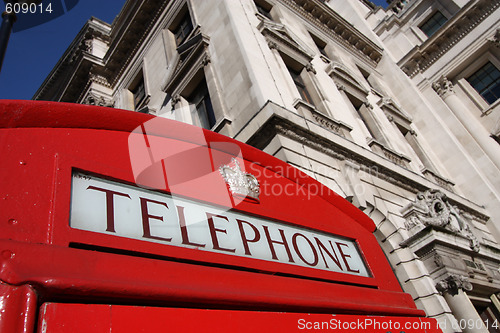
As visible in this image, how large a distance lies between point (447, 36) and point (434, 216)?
1477 cm

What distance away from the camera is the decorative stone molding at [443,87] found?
57.7 feet

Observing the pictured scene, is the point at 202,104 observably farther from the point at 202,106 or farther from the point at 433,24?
the point at 433,24

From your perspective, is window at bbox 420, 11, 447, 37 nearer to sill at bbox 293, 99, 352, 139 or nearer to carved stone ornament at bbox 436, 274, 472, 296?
sill at bbox 293, 99, 352, 139

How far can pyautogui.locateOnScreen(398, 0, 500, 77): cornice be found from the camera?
17.0m

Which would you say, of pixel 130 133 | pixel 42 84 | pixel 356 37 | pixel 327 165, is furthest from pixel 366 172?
pixel 42 84

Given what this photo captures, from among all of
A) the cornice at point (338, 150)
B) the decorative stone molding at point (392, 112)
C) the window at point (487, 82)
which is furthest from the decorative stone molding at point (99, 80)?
the window at point (487, 82)

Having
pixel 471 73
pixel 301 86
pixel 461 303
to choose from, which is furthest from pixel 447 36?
pixel 461 303

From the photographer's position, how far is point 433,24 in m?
22.6

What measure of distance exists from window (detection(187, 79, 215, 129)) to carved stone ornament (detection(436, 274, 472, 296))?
20.9 ft

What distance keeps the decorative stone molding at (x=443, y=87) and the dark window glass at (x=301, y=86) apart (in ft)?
37.4

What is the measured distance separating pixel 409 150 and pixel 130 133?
11912mm

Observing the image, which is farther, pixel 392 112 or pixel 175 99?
pixel 392 112

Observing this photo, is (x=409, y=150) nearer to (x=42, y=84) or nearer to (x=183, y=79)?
(x=183, y=79)

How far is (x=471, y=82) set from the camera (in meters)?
17.8
